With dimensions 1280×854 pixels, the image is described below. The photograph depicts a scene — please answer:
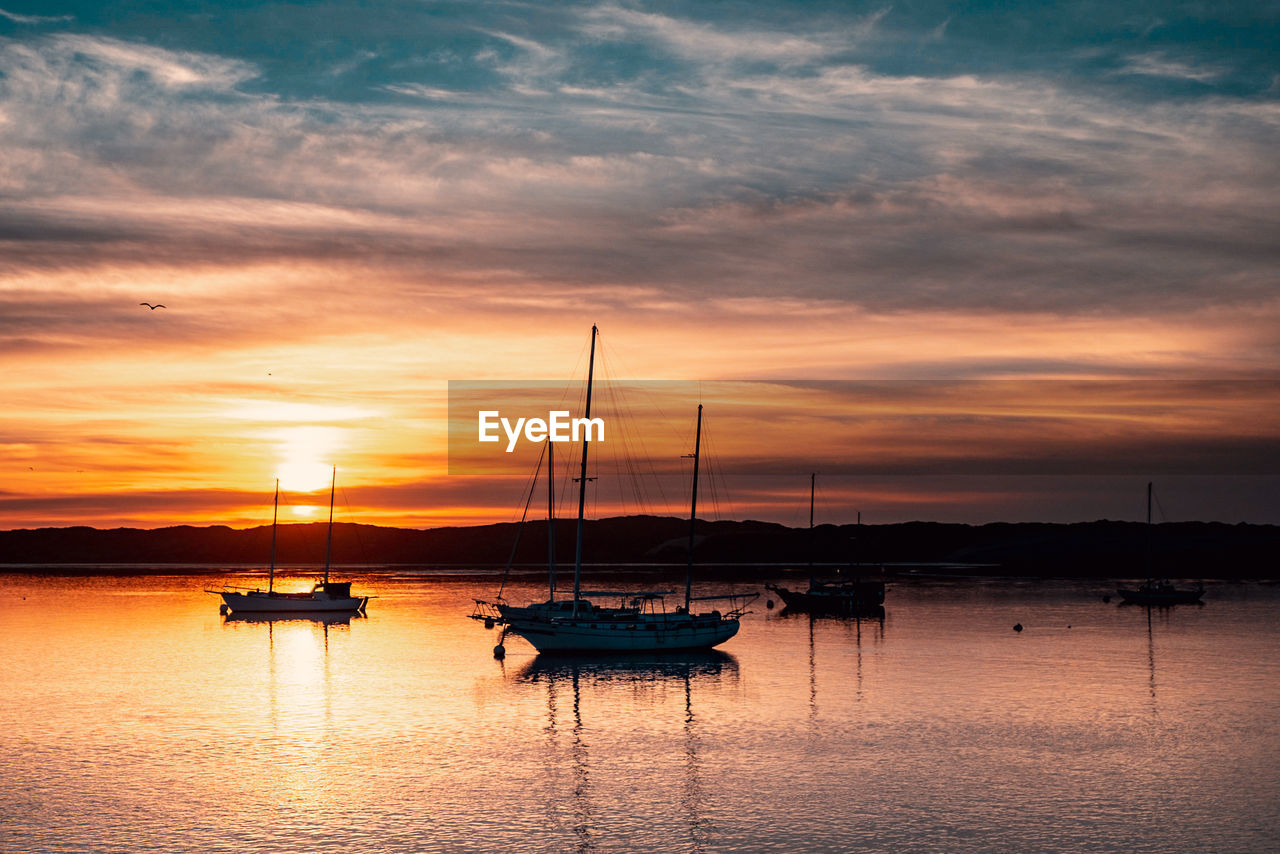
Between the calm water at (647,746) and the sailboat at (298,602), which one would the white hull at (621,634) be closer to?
the calm water at (647,746)

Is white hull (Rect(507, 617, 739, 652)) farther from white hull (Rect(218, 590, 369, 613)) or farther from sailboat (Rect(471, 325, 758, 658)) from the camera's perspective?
white hull (Rect(218, 590, 369, 613))

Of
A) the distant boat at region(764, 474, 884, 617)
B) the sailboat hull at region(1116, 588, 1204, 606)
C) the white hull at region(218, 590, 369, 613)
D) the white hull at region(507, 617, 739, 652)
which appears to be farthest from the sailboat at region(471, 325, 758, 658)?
the sailboat hull at region(1116, 588, 1204, 606)

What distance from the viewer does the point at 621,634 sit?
7544cm

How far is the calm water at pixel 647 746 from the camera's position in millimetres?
32625

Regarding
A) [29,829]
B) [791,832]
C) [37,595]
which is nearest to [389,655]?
[29,829]

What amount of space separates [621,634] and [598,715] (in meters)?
22.8

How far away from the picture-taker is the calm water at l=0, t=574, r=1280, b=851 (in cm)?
3262

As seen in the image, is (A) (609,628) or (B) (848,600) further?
(B) (848,600)

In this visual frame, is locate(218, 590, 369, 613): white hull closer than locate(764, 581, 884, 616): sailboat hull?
No

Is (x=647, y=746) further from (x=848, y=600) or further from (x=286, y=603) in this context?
(x=286, y=603)

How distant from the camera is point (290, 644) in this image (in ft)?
299

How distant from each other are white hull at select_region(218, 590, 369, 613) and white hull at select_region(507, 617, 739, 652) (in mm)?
43961

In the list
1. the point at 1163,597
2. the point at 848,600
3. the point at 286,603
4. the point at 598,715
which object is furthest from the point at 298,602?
the point at 1163,597

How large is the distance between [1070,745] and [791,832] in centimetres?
1739
